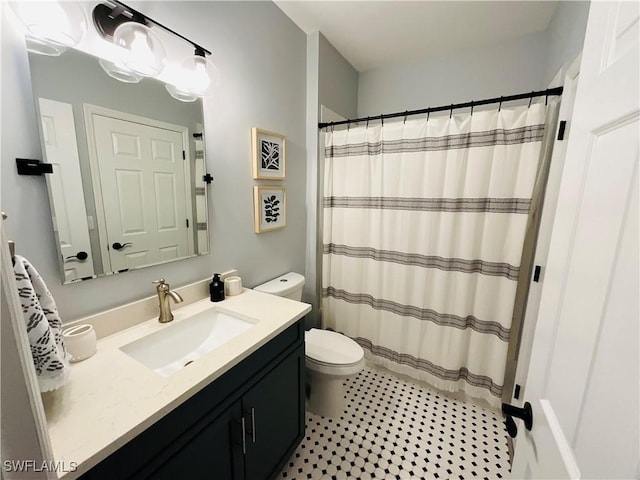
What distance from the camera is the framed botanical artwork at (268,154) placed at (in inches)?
63.0

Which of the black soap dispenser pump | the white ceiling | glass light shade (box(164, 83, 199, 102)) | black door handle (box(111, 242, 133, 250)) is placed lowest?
the black soap dispenser pump

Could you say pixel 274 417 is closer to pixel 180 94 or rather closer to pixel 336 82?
pixel 180 94

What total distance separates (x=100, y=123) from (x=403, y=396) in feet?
7.45

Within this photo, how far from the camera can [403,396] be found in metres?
1.88

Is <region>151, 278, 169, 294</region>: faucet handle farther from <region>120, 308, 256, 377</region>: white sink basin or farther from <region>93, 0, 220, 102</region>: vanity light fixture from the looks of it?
<region>93, 0, 220, 102</region>: vanity light fixture

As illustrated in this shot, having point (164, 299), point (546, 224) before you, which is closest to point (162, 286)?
point (164, 299)

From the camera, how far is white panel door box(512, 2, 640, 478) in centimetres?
40

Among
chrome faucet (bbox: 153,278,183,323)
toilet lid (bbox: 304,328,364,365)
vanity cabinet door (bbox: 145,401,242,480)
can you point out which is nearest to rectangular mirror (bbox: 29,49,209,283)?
→ chrome faucet (bbox: 153,278,183,323)

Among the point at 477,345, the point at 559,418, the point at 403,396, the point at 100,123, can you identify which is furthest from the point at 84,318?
the point at 477,345

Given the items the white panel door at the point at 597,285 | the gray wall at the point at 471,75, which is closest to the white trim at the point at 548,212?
the gray wall at the point at 471,75

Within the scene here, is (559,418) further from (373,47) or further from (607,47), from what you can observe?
(373,47)

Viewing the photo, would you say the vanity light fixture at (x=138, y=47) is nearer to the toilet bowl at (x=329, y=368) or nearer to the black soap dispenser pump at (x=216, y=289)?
the black soap dispenser pump at (x=216, y=289)

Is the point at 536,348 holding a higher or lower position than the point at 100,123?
lower

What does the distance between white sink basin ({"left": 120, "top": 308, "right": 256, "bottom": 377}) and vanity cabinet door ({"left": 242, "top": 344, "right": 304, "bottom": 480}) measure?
0.85 ft
